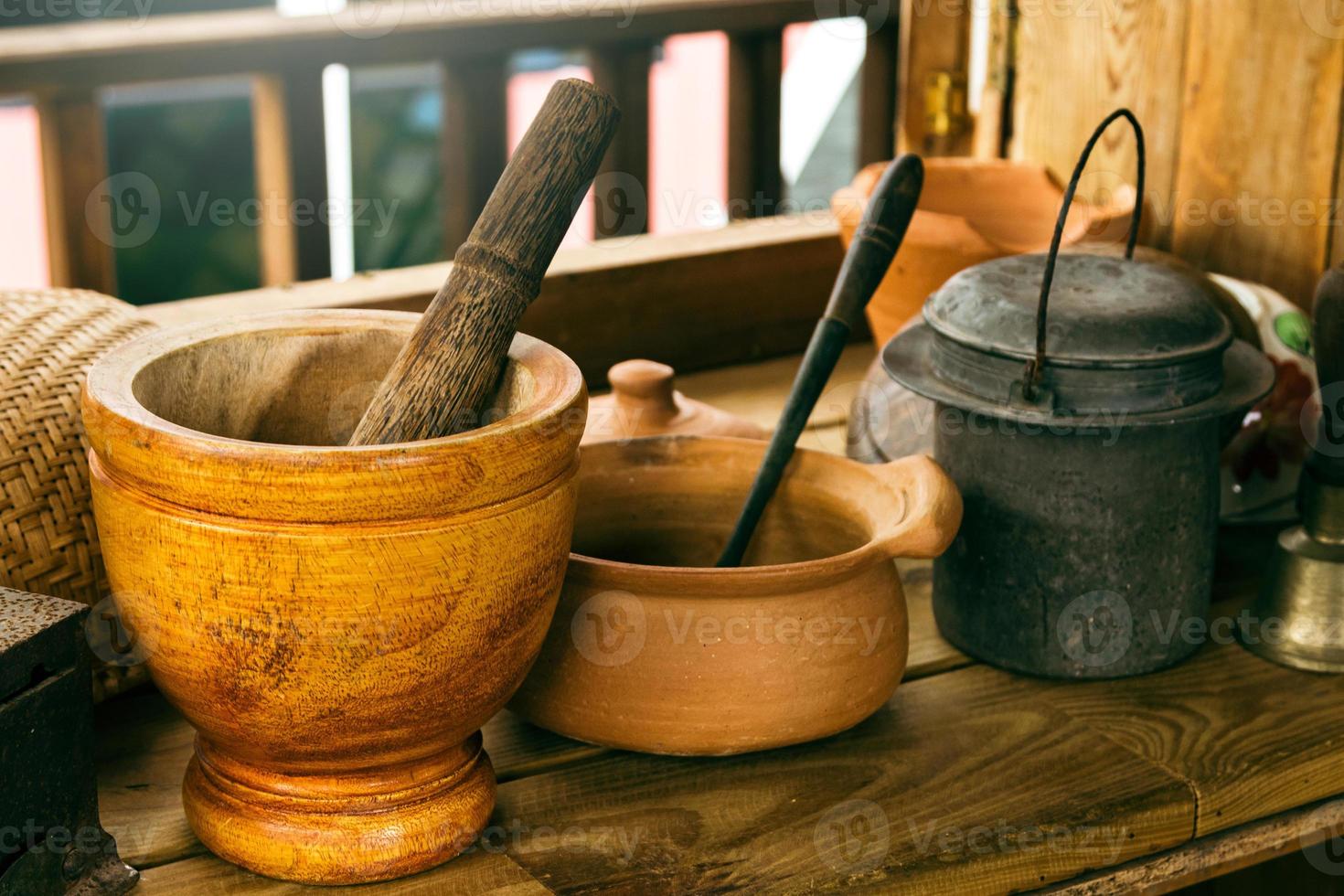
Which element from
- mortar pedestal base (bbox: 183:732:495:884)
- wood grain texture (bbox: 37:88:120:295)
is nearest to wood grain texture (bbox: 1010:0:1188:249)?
mortar pedestal base (bbox: 183:732:495:884)

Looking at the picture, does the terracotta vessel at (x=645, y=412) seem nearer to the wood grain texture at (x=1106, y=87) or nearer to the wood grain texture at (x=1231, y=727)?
the wood grain texture at (x=1231, y=727)

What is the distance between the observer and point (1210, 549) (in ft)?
3.59

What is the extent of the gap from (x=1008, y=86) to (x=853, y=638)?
110cm

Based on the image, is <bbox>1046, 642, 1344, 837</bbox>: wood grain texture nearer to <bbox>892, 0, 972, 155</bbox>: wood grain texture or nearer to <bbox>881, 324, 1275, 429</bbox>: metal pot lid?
<bbox>881, 324, 1275, 429</bbox>: metal pot lid

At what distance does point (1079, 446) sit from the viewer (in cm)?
103

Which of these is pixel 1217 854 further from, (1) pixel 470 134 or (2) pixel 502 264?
(1) pixel 470 134

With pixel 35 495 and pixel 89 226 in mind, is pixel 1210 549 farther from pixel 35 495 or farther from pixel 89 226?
pixel 89 226

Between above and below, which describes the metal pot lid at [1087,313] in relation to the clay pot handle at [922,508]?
above

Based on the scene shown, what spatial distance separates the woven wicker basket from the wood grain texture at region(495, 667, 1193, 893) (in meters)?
0.31

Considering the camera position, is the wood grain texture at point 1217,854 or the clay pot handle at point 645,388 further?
the clay pot handle at point 645,388

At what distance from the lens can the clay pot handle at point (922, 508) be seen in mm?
946

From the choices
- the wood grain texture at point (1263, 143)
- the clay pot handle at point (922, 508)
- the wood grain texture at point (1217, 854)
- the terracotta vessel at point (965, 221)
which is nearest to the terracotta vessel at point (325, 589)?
the clay pot handle at point (922, 508)

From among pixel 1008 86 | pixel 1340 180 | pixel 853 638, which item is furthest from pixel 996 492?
pixel 1008 86

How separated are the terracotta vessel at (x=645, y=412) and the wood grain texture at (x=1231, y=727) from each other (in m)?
0.37
